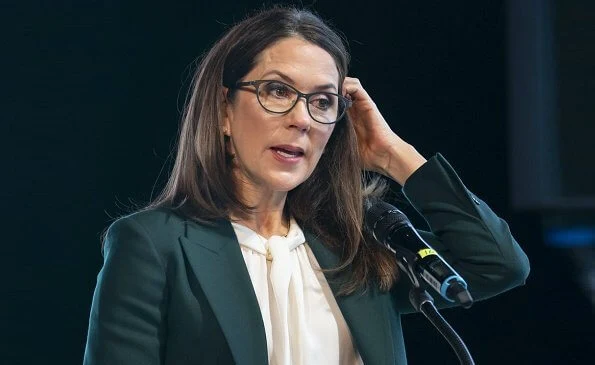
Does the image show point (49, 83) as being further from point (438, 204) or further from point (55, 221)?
point (438, 204)

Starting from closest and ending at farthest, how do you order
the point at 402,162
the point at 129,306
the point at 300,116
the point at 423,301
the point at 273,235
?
the point at 423,301
the point at 129,306
the point at 300,116
the point at 273,235
the point at 402,162

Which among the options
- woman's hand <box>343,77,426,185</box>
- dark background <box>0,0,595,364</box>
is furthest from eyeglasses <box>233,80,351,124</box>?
dark background <box>0,0,595,364</box>

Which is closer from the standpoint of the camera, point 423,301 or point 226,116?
point 423,301

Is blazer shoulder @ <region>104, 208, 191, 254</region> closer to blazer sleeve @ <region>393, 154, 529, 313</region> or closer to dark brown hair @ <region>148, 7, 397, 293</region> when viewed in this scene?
Answer: dark brown hair @ <region>148, 7, 397, 293</region>

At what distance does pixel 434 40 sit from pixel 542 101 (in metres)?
0.45

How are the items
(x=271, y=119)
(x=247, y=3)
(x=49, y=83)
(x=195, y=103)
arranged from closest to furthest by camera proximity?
(x=271, y=119) < (x=195, y=103) < (x=49, y=83) < (x=247, y=3)

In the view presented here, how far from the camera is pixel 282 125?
2.05 meters

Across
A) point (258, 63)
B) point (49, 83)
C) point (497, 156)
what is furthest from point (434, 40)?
point (258, 63)

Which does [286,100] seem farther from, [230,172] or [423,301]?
[423,301]

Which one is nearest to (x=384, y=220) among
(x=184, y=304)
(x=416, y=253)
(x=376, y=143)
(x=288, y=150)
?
(x=416, y=253)

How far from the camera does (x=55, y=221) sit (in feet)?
11.0

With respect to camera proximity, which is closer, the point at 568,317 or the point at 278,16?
the point at 278,16

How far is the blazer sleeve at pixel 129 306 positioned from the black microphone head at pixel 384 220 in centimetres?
41

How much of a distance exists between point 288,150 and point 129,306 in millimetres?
472
